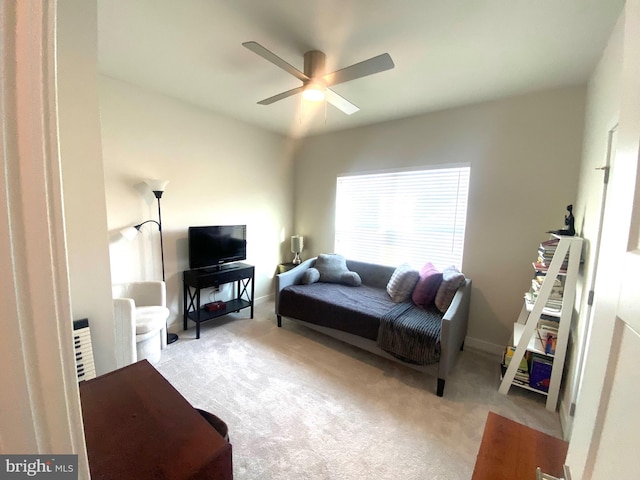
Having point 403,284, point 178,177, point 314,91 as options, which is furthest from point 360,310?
point 178,177

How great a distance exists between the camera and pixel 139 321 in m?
2.36

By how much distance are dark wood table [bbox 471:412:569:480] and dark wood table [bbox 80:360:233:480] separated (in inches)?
35.4

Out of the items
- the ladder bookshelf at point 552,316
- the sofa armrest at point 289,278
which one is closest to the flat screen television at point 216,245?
the sofa armrest at point 289,278

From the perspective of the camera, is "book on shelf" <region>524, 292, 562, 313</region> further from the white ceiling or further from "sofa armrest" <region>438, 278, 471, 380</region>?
the white ceiling

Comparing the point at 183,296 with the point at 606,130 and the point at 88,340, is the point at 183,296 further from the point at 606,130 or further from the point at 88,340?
the point at 606,130

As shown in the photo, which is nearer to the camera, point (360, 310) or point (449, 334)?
point (449, 334)

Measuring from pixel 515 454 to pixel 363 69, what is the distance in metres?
2.15

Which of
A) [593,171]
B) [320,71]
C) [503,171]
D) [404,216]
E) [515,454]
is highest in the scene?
[320,71]

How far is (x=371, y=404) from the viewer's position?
2.06m

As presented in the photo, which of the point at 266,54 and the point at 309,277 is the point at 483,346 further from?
the point at 266,54

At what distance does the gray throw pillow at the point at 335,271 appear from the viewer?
3.54m

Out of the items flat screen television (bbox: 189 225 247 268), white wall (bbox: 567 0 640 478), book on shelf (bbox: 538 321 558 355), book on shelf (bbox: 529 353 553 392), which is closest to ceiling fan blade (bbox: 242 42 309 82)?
white wall (bbox: 567 0 640 478)

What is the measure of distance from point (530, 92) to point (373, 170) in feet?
5.72

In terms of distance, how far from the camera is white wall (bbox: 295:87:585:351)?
245 centimetres
